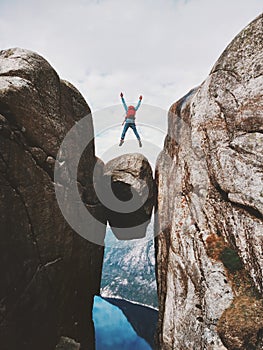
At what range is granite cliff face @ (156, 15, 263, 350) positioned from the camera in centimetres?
950

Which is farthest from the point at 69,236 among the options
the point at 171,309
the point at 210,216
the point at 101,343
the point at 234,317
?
the point at 101,343

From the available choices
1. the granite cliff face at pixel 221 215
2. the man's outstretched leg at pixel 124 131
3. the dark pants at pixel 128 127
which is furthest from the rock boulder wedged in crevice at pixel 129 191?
the granite cliff face at pixel 221 215

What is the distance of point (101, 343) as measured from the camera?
24.4m

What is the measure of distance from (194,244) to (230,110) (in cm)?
668

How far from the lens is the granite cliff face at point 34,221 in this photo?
1069 centimetres

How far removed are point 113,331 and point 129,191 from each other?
18.8m

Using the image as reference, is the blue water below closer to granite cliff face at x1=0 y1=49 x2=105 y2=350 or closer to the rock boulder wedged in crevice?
granite cliff face at x1=0 y1=49 x2=105 y2=350

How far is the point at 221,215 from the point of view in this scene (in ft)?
37.2

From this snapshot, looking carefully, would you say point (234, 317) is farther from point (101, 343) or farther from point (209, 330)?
point (101, 343)

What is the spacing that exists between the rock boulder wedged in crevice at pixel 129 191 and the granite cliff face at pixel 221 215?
3.85m

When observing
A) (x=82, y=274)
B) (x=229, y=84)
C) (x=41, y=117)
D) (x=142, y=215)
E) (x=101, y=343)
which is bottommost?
(x=101, y=343)

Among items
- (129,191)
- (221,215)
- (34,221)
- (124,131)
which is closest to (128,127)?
(124,131)

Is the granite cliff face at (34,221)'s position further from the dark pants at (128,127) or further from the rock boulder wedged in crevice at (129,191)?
the dark pants at (128,127)

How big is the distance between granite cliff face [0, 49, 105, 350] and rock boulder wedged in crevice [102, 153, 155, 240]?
3697mm
